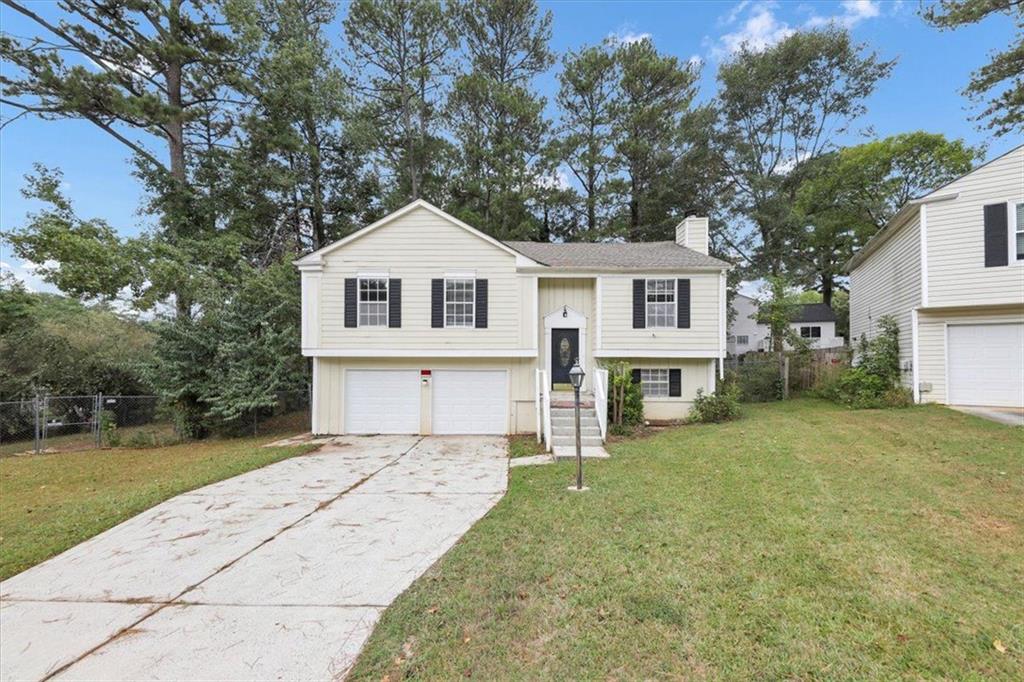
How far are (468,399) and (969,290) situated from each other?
42.7 feet

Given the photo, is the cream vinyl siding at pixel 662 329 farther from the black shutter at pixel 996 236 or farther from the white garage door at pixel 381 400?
the black shutter at pixel 996 236

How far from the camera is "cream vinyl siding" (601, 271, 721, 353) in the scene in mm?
11922

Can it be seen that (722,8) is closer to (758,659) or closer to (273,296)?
(273,296)

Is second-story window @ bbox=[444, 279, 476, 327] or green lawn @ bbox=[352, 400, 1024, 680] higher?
second-story window @ bbox=[444, 279, 476, 327]

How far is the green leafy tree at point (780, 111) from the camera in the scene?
2327 centimetres

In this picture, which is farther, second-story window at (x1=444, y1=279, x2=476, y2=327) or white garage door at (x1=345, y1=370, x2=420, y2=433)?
white garage door at (x1=345, y1=370, x2=420, y2=433)

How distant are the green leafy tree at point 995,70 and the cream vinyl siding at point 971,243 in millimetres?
6679

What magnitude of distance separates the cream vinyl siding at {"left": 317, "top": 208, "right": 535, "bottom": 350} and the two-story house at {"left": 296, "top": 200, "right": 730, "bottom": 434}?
3 centimetres

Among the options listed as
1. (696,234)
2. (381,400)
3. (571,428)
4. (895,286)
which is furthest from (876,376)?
(381,400)

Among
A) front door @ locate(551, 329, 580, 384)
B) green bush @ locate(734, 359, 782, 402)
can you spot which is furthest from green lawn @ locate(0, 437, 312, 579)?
green bush @ locate(734, 359, 782, 402)

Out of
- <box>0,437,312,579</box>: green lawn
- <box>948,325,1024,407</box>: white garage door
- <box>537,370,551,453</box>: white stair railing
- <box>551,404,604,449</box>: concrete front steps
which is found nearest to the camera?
<box>0,437,312,579</box>: green lawn

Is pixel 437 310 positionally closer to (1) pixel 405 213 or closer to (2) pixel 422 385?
(2) pixel 422 385

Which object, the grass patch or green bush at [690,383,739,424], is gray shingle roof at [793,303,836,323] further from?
the grass patch

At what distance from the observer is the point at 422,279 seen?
39.3 feet
